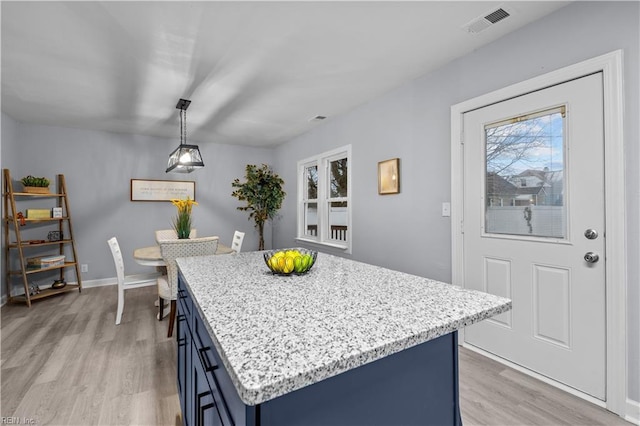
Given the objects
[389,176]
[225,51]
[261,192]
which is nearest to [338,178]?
[389,176]

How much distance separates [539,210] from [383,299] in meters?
1.65

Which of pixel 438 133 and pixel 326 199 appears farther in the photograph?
pixel 326 199

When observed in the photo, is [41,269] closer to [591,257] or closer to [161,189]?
[161,189]

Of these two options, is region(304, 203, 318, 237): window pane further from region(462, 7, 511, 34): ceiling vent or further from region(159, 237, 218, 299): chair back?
region(462, 7, 511, 34): ceiling vent

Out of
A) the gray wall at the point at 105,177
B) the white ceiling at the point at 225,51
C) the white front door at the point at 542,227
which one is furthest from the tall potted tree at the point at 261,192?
the white front door at the point at 542,227

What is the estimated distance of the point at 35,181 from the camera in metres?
3.97

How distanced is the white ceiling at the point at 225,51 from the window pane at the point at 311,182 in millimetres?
1238

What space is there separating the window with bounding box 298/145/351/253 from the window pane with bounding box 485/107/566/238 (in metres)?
1.77

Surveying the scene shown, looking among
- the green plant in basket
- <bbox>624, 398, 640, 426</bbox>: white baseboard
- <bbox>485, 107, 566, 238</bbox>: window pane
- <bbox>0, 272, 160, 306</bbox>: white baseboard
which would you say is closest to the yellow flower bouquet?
<bbox>0, 272, 160, 306</bbox>: white baseboard

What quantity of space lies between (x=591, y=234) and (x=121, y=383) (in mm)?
3060

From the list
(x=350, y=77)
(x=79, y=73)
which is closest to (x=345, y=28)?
(x=350, y=77)

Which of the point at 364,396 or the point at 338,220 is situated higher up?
the point at 338,220

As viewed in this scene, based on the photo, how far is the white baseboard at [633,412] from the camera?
1.63 metres

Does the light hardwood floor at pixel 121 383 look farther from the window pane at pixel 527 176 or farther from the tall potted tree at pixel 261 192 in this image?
the tall potted tree at pixel 261 192
